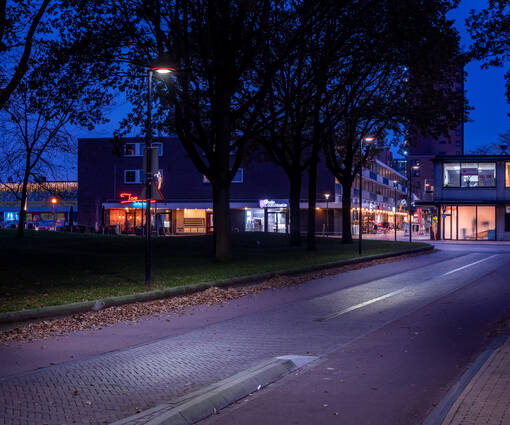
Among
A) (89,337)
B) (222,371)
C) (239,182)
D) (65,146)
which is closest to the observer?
(222,371)

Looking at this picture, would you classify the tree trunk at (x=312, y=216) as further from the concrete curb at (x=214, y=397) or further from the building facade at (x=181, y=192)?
the building facade at (x=181, y=192)

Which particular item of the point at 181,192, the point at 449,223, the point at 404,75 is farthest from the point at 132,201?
the point at 404,75

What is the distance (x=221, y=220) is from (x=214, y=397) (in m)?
17.5

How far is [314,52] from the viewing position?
24.5 meters

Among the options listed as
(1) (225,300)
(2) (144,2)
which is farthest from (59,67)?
(1) (225,300)

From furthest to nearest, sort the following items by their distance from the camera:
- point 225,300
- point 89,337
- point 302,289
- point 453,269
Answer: point 453,269 < point 302,289 < point 225,300 < point 89,337

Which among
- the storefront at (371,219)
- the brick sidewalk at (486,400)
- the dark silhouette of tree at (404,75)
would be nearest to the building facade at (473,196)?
the dark silhouette of tree at (404,75)

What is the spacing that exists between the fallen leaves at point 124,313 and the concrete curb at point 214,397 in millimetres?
4323

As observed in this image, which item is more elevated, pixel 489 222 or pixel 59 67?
pixel 59 67

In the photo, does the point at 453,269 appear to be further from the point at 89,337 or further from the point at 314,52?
the point at 89,337

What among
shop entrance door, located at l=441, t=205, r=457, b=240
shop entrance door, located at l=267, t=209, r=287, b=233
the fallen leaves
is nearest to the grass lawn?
the fallen leaves

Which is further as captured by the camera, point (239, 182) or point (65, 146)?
point (239, 182)

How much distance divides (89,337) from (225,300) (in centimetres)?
514

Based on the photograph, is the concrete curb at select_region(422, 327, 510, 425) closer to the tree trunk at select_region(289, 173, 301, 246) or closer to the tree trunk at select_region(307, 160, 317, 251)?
the tree trunk at select_region(307, 160, 317, 251)
